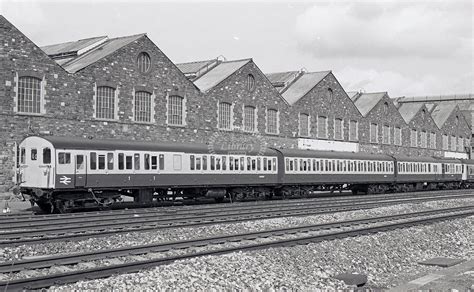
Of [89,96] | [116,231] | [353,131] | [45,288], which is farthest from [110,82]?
[353,131]

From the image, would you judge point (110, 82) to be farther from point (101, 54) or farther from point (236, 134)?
point (236, 134)

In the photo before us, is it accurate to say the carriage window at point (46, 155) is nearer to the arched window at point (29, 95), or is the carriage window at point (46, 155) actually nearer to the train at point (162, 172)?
the train at point (162, 172)

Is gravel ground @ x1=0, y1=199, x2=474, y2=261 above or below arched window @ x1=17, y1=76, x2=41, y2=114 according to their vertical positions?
below

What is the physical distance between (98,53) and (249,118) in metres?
13.4

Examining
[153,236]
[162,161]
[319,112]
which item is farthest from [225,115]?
[153,236]

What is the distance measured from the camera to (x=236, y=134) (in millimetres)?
42125

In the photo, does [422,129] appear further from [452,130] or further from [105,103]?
[105,103]

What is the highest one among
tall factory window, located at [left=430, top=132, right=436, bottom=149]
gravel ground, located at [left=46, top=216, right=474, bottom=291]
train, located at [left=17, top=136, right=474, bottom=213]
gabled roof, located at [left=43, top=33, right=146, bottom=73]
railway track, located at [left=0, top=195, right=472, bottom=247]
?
gabled roof, located at [left=43, top=33, right=146, bottom=73]

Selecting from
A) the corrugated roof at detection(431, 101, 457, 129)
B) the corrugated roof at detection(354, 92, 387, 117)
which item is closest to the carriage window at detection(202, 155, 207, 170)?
the corrugated roof at detection(354, 92, 387, 117)

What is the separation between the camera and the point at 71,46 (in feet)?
141

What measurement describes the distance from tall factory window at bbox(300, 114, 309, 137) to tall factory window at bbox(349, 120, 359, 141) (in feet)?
26.3

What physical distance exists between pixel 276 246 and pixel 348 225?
17.9ft

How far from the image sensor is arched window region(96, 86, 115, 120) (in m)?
33.1

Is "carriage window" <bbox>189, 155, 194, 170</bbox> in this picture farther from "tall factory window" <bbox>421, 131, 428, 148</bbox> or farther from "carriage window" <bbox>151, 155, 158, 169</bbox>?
"tall factory window" <bbox>421, 131, 428, 148</bbox>
